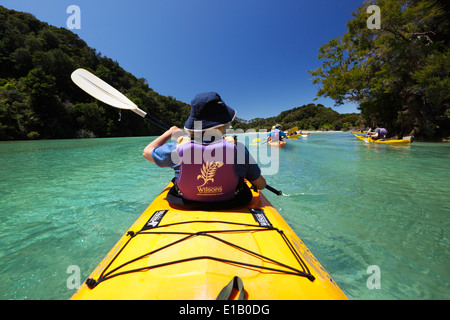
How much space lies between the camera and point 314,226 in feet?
8.57

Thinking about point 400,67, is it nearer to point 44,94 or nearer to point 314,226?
point 314,226

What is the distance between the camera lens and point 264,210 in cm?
189

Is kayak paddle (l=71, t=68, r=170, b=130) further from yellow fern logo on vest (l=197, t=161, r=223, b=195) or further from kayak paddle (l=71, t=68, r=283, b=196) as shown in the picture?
yellow fern logo on vest (l=197, t=161, r=223, b=195)

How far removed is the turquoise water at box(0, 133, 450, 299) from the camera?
5.44 feet

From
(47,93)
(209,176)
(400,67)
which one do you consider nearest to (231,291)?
(209,176)

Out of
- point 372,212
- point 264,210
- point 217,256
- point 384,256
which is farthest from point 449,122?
point 217,256

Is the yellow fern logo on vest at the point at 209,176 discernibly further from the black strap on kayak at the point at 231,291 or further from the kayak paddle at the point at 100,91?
the kayak paddle at the point at 100,91

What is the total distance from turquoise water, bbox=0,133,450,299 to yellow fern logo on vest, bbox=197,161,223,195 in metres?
1.43

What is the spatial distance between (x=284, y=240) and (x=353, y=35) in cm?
2047

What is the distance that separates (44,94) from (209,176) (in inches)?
1508

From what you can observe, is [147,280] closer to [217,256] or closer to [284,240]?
[217,256]

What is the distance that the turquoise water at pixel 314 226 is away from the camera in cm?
166

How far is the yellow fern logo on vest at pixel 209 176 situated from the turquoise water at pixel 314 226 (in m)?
1.43
